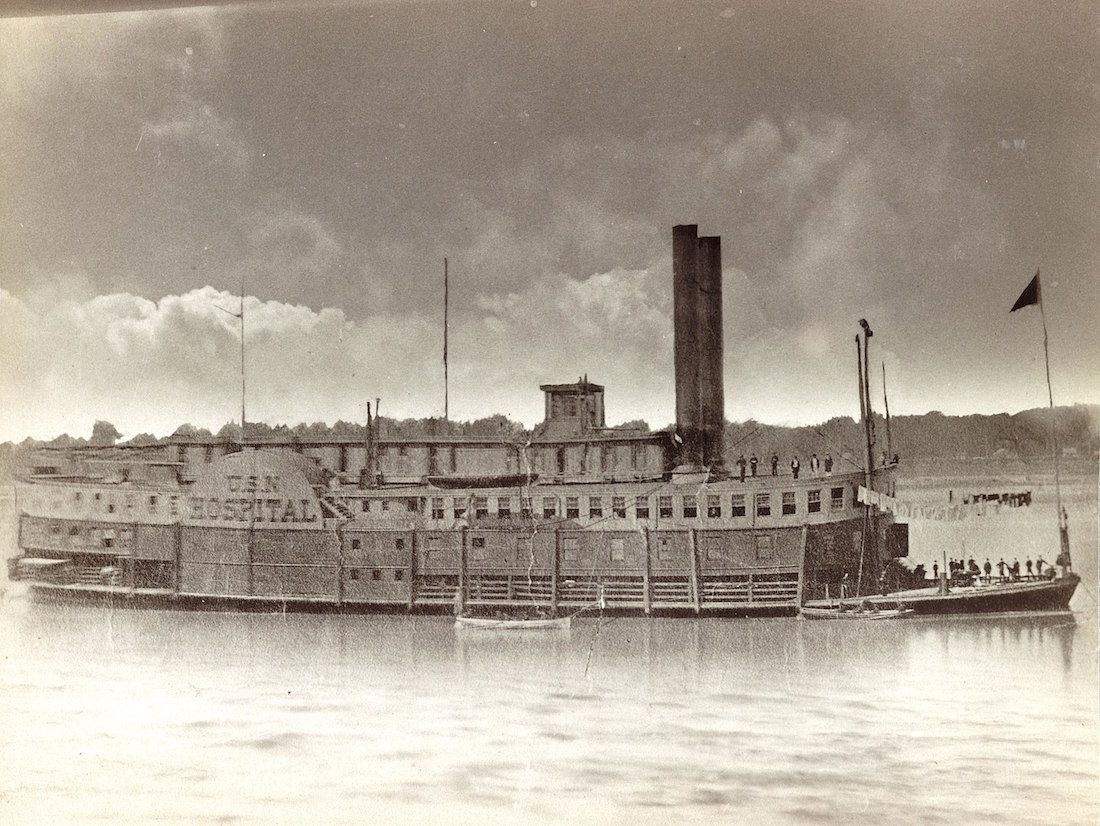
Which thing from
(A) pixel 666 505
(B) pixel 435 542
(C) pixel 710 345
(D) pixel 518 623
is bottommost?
(D) pixel 518 623

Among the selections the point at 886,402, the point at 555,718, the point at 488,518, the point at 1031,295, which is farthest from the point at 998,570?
the point at 488,518

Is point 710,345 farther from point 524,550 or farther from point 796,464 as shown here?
point 524,550

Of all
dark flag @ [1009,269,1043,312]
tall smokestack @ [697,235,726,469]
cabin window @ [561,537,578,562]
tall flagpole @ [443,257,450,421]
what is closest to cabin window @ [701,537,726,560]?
tall smokestack @ [697,235,726,469]

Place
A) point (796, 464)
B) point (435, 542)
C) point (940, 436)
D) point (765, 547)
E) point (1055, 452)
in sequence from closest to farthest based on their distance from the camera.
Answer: point (1055, 452), point (940, 436), point (796, 464), point (765, 547), point (435, 542)

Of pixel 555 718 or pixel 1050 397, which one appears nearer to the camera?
pixel 1050 397

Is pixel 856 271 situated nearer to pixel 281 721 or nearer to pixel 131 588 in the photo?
pixel 281 721

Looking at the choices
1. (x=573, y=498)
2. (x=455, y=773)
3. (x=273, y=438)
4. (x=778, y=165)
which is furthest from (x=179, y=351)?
(x=778, y=165)

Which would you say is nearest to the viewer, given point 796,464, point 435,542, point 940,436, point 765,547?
point 940,436
